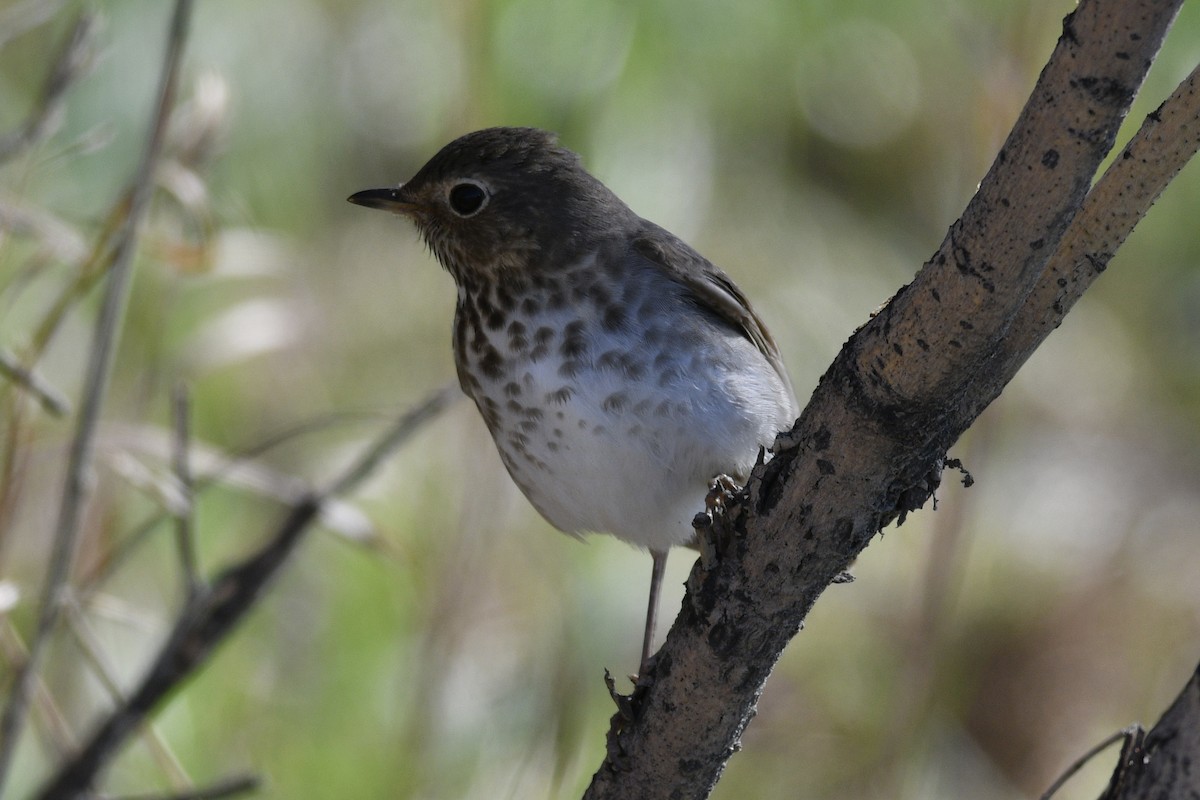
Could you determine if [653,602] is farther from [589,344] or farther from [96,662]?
[96,662]

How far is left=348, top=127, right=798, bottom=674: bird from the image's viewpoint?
2012 mm

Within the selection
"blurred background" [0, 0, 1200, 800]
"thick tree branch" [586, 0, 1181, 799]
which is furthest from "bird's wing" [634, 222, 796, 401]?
"thick tree branch" [586, 0, 1181, 799]

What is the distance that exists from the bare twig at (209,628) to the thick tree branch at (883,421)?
21.6 inches

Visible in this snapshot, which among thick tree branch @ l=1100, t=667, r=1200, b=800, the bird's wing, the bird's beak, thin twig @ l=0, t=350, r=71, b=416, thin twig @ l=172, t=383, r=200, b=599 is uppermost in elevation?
the bird's beak

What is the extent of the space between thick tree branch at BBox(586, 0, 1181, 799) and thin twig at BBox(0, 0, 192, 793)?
0.77m

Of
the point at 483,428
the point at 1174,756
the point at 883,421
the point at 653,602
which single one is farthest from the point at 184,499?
the point at 1174,756

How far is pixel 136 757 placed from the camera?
3092 millimetres

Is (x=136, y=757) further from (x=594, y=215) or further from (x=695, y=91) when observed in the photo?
(x=695, y=91)

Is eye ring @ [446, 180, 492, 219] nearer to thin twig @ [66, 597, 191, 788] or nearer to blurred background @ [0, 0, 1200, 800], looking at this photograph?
blurred background @ [0, 0, 1200, 800]

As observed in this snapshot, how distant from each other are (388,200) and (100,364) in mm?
589

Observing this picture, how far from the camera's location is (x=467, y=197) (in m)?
2.25

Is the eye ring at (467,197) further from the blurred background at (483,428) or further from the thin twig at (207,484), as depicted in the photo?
the blurred background at (483,428)

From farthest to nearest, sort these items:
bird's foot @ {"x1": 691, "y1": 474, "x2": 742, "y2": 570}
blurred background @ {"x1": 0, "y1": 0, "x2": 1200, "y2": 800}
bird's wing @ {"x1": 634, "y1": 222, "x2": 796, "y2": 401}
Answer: blurred background @ {"x1": 0, "y1": 0, "x2": 1200, "y2": 800}
bird's wing @ {"x1": 634, "y1": 222, "x2": 796, "y2": 401}
bird's foot @ {"x1": 691, "y1": 474, "x2": 742, "y2": 570}

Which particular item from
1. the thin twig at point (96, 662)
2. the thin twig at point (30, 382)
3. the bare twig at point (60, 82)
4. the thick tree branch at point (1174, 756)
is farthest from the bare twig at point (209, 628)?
the thick tree branch at point (1174, 756)
